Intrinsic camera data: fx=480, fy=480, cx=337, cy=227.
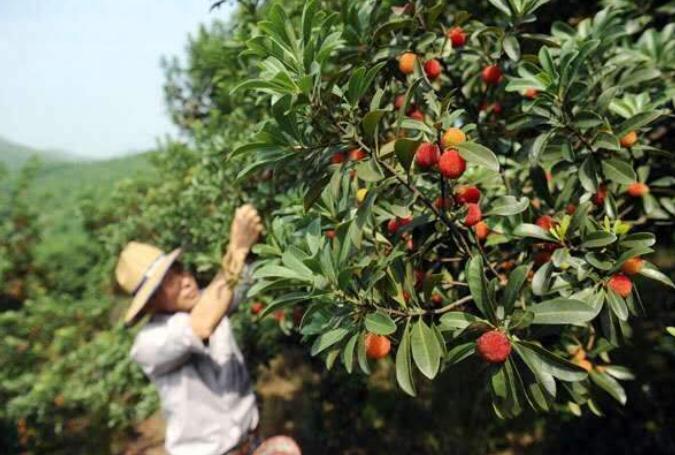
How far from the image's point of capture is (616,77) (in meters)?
1.84

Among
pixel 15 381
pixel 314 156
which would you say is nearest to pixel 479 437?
pixel 314 156

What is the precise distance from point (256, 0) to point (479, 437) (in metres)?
3.23

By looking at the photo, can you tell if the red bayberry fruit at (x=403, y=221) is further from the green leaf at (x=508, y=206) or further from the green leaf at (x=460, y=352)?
the green leaf at (x=460, y=352)

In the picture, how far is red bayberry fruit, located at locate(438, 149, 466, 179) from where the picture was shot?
111 centimetres

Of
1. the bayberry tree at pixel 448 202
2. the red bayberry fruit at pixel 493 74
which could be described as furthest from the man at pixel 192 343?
the red bayberry fruit at pixel 493 74

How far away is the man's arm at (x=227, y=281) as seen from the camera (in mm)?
1905

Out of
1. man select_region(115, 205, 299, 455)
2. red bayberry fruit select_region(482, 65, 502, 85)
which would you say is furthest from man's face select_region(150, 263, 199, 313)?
red bayberry fruit select_region(482, 65, 502, 85)

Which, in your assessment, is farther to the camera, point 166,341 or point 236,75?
point 236,75

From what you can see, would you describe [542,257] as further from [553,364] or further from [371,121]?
[371,121]

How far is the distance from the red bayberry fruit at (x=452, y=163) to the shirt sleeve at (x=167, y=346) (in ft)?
4.02

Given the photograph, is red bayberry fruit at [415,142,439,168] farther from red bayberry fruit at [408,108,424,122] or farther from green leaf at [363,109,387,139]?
red bayberry fruit at [408,108,424,122]

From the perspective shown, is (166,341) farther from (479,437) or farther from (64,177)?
(64,177)

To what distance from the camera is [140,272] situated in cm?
203

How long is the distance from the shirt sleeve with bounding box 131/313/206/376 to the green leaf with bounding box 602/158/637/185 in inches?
60.6
